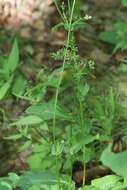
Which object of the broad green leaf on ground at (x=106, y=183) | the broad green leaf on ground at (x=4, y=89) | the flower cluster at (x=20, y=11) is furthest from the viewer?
the flower cluster at (x=20, y=11)

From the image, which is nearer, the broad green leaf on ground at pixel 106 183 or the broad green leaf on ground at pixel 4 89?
the broad green leaf on ground at pixel 106 183

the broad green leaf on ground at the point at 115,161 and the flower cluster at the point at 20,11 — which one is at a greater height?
the flower cluster at the point at 20,11

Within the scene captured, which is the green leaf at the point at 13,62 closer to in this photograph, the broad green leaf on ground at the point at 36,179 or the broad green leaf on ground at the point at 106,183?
the broad green leaf on ground at the point at 36,179

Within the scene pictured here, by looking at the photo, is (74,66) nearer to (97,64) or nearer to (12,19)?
(97,64)

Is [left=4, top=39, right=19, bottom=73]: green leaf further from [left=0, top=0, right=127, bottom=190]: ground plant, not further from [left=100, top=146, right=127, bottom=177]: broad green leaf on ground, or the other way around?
[left=100, top=146, right=127, bottom=177]: broad green leaf on ground

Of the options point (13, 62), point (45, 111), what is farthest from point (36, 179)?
point (13, 62)

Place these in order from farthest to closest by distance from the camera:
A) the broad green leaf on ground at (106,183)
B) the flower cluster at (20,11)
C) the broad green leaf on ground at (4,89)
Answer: the flower cluster at (20,11), the broad green leaf on ground at (4,89), the broad green leaf on ground at (106,183)

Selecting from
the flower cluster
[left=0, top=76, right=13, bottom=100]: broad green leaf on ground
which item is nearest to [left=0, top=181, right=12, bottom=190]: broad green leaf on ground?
[left=0, top=76, right=13, bottom=100]: broad green leaf on ground

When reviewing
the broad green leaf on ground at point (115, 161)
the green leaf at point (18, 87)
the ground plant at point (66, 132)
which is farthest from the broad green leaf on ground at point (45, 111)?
the green leaf at point (18, 87)

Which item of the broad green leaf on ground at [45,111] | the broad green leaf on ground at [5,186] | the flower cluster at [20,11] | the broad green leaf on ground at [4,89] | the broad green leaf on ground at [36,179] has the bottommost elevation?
the broad green leaf on ground at [5,186]
